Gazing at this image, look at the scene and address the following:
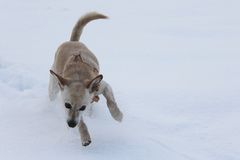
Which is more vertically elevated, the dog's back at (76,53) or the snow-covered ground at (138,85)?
the dog's back at (76,53)

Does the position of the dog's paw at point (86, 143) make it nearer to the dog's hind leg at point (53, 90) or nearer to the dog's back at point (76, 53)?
the dog's back at point (76, 53)

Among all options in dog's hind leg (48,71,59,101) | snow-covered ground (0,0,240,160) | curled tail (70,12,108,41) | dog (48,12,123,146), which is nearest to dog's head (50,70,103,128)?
dog (48,12,123,146)

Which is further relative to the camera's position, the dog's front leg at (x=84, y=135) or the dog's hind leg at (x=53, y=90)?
the dog's hind leg at (x=53, y=90)

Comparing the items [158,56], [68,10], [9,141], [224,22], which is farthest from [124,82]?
[68,10]

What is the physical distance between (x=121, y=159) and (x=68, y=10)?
7.80 meters

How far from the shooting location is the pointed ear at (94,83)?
3857 millimetres

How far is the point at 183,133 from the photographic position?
4.51 metres

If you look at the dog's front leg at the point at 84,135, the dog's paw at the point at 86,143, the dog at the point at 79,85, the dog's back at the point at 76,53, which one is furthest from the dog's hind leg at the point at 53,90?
the dog's paw at the point at 86,143

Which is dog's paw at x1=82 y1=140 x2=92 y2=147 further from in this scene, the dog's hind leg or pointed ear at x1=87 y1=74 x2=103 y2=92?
the dog's hind leg

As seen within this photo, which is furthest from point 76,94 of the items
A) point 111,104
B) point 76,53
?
point 76,53

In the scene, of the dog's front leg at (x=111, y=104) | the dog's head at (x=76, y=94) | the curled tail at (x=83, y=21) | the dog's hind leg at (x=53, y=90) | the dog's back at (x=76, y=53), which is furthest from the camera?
the curled tail at (x=83, y=21)

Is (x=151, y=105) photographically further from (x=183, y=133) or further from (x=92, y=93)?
(x=92, y=93)

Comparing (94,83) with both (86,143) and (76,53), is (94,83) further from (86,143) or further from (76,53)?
(76,53)

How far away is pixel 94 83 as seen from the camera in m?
3.92
